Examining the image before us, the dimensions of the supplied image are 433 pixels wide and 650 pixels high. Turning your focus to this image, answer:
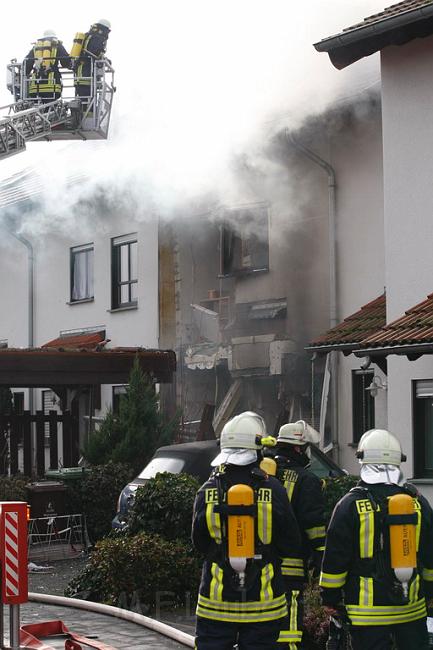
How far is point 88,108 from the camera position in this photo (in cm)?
2011

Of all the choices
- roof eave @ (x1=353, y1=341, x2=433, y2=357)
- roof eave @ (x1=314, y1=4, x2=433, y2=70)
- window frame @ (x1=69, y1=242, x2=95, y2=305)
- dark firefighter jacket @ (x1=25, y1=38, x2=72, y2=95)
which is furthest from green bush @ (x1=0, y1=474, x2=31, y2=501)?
window frame @ (x1=69, y1=242, x2=95, y2=305)

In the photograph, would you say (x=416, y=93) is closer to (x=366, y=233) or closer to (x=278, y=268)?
(x=366, y=233)

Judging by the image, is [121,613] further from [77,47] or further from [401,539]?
[77,47]

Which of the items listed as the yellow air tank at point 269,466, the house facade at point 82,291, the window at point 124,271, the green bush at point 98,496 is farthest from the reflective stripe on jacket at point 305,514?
the window at point 124,271

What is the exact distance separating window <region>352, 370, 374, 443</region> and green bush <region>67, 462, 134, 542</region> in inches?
132

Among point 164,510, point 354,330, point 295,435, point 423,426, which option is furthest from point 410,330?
point 295,435

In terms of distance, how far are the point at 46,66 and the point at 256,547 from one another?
49.5 feet

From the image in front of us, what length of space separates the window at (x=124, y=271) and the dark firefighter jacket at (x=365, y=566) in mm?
16062

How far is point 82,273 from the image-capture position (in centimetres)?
2400

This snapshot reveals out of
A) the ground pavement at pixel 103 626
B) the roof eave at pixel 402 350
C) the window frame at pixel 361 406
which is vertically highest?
the roof eave at pixel 402 350

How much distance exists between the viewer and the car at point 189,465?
1289 cm

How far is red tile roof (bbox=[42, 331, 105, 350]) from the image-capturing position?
73.6 ft

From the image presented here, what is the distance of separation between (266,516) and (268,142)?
1300cm

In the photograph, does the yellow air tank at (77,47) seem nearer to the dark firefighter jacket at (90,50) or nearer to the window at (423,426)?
the dark firefighter jacket at (90,50)
